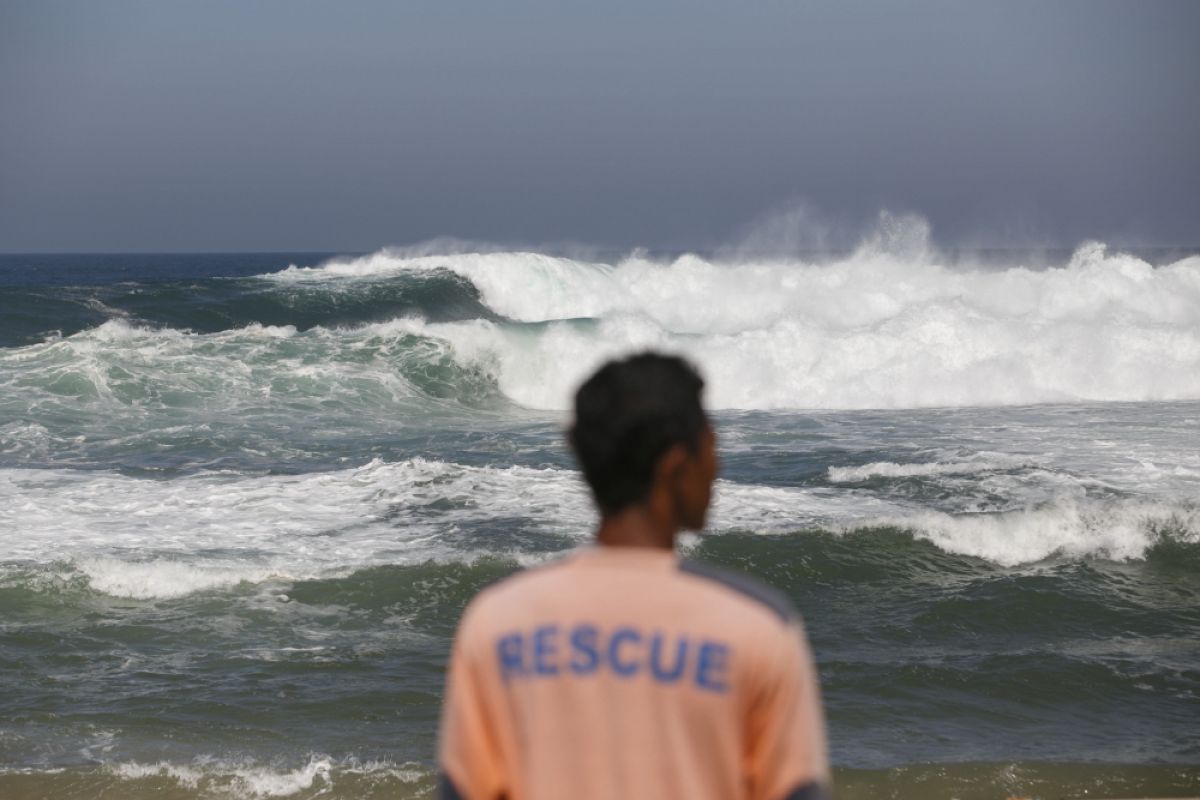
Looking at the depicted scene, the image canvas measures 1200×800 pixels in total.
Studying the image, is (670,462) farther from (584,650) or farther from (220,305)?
(220,305)

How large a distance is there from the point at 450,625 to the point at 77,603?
104 inches

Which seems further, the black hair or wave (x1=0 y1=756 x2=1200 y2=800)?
wave (x1=0 y1=756 x2=1200 y2=800)

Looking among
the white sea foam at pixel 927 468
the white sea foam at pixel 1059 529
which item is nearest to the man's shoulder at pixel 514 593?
the white sea foam at pixel 1059 529

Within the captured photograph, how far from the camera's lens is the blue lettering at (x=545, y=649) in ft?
4.91

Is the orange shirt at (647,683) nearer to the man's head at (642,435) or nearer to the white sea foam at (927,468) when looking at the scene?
the man's head at (642,435)

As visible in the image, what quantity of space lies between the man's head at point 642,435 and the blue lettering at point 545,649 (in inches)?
7.4

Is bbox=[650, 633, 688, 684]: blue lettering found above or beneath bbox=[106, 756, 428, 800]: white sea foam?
above

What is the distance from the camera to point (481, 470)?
13180 mm

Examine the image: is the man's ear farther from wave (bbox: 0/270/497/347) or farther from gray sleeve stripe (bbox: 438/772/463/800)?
wave (bbox: 0/270/497/347)

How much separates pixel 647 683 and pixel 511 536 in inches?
362

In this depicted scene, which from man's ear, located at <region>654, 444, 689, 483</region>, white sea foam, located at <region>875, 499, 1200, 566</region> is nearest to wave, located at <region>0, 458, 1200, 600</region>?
white sea foam, located at <region>875, 499, 1200, 566</region>

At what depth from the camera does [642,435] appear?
1.61 m

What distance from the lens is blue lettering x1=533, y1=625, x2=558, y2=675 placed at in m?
1.50

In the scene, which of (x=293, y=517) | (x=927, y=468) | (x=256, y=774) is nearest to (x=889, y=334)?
(x=927, y=468)
